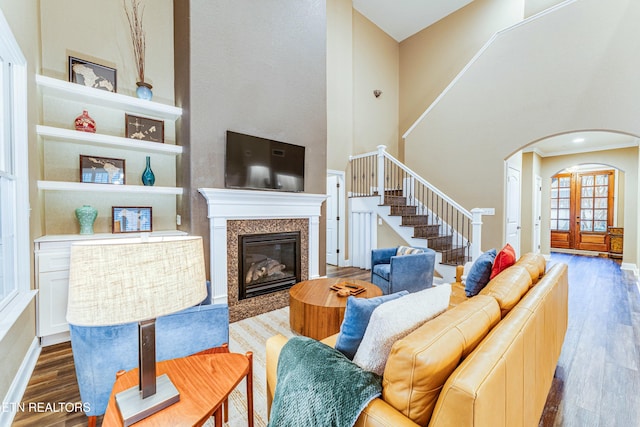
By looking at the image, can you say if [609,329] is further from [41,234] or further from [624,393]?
[41,234]

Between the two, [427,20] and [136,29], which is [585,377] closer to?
[136,29]

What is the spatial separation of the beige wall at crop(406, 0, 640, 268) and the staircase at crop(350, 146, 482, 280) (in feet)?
1.22

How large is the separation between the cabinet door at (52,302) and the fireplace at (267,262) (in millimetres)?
1542

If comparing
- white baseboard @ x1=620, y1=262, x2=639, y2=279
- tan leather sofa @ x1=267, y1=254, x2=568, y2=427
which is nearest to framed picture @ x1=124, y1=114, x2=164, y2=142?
tan leather sofa @ x1=267, y1=254, x2=568, y2=427

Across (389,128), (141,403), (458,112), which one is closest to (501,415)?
(141,403)

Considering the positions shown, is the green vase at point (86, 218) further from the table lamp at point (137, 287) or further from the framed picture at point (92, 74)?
the table lamp at point (137, 287)

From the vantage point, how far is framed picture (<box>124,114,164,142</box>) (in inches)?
118

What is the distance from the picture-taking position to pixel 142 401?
38.9 inches

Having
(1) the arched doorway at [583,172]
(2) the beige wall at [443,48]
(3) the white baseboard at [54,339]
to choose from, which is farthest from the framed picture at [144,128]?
(1) the arched doorway at [583,172]

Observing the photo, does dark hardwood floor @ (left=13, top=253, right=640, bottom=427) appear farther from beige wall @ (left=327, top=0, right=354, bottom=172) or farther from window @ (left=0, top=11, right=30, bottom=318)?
beige wall @ (left=327, top=0, right=354, bottom=172)

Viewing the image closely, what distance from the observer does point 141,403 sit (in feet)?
3.21

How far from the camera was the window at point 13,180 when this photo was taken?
1880 mm

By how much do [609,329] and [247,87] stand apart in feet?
15.7

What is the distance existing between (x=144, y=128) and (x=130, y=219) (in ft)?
3.37
